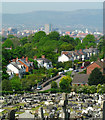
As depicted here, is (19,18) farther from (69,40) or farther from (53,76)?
(53,76)

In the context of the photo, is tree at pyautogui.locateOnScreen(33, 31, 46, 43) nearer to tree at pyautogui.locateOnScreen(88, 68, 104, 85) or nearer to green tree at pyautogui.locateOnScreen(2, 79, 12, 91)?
tree at pyautogui.locateOnScreen(88, 68, 104, 85)

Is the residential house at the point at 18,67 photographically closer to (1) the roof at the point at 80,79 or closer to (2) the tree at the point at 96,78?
(1) the roof at the point at 80,79

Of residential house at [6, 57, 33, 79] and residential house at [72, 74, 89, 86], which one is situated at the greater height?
residential house at [6, 57, 33, 79]

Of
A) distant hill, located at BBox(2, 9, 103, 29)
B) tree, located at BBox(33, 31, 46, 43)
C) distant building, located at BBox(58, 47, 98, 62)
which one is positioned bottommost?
distant building, located at BBox(58, 47, 98, 62)

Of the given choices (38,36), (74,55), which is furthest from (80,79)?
(38,36)

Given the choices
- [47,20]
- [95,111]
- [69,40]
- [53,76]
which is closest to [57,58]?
[53,76]

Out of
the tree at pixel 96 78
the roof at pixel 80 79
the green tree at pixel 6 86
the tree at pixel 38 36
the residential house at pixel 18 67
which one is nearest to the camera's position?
the green tree at pixel 6 86

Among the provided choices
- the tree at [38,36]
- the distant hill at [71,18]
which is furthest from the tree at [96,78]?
the tree at [38,36]

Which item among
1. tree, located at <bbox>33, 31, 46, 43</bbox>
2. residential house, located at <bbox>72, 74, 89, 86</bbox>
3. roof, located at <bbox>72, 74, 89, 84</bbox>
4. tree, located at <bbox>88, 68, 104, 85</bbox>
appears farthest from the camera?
tree, located at <bbox>33, 31, 46, 43</bbox>

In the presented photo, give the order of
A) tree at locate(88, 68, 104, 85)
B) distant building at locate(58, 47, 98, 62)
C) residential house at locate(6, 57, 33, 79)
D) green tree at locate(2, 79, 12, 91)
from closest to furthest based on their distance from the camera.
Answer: green tree at locate(2, 79, 12, 91) → tree at locate(88, 68, 104, 85) → residential house at locate(6, 57, 33, 79) → distant building at locate(58, 47, 98, 62)

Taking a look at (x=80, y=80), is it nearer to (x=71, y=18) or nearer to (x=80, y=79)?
(x=80, y=79)

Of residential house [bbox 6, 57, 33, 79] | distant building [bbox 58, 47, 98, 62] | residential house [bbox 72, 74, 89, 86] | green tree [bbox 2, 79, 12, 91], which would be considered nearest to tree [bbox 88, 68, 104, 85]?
residential house [bbox 72, 74, 89, 86]

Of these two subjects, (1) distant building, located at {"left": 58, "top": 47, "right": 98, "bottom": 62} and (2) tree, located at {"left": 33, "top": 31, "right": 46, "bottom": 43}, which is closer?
(1) distant building, located at {"left": 58, "top": 47, "right": 98, "bottom": 62}
